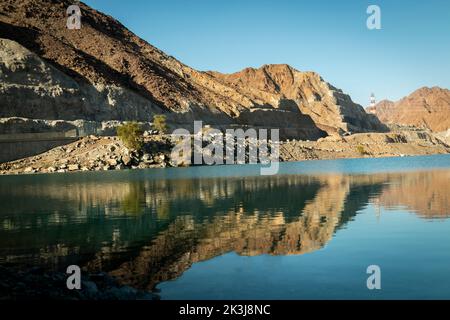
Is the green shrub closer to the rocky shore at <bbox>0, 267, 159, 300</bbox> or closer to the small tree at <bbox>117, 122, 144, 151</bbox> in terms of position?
the small tree at <bbox>117, 122, 144, 151</bbox>

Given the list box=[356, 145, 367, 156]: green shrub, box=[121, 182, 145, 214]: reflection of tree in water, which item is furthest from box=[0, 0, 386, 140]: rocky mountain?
box=[121, 182, 145, 214]: reflection of tree in water

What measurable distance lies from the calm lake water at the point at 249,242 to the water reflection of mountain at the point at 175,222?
54 millimetres

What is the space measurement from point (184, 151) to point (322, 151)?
49396 millimetres

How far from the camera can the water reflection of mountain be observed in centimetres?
1636

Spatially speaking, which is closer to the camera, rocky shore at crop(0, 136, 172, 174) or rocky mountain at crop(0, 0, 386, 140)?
rocky shore at crop(0, 136, 172, 174)

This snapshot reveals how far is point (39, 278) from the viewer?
12.6 meters

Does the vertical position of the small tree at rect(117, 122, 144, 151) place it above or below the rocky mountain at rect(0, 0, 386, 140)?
below

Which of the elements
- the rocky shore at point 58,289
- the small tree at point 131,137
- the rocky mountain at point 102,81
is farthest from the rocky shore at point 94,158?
the rocky shore at point 58,289

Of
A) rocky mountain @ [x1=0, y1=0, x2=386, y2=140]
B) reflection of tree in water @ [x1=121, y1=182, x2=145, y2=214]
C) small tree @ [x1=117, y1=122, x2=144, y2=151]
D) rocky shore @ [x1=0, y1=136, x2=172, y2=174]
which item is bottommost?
reflection of tree in water @ [x1=121, y1=182, x2=145, y2=214]

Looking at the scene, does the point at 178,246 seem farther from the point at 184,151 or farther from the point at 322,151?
the point at 322,151

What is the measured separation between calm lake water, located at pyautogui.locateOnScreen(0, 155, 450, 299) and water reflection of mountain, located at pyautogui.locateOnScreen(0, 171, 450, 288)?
5 centimetres

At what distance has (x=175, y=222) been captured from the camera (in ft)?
78.0

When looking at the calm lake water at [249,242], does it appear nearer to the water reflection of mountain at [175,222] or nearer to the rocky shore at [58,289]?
the water reflection of mountain at [175,222]

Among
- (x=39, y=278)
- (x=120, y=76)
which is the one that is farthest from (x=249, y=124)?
(x=39, y=278)
